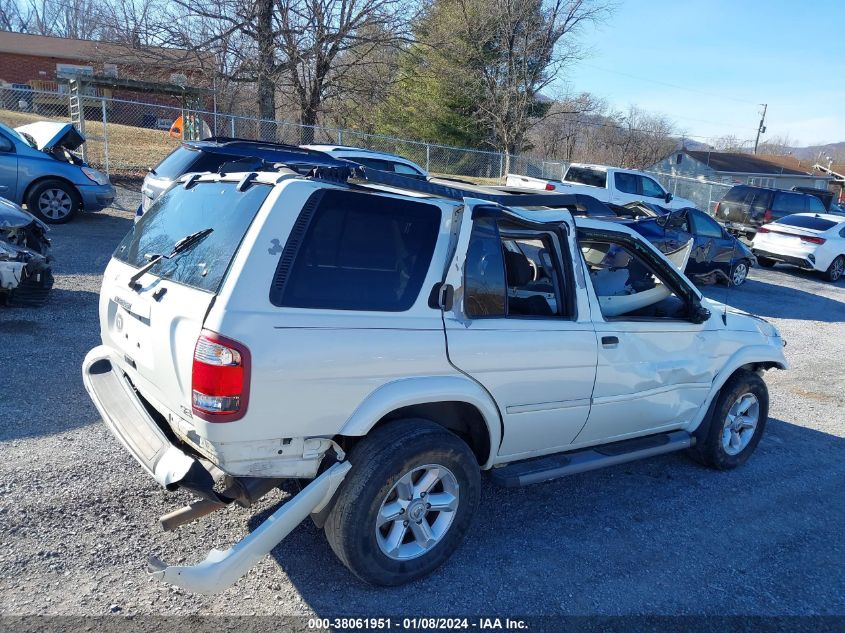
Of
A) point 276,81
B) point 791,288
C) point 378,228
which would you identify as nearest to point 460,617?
point 378,228

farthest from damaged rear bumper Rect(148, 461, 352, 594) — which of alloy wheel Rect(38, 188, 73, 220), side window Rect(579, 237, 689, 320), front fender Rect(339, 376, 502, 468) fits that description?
alloy wheel Rect(38, 188, 73, 220)

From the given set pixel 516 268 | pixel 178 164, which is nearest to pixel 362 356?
pixel 516 268

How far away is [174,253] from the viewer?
3369mm

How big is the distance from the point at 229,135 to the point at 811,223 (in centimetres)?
1590

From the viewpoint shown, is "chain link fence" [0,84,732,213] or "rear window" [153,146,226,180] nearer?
"rear window" [153,146,226,180]

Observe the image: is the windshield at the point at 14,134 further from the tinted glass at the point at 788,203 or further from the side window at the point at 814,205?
the side window at the point at 814,205

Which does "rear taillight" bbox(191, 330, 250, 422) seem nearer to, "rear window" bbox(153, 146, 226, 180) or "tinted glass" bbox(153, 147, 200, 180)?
"rear window" bbox(153, 146, 226, 180)

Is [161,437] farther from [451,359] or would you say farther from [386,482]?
[451,359]

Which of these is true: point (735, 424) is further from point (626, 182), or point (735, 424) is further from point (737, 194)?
point (737, 194)

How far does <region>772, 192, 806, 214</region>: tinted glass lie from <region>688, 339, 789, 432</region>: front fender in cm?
1696

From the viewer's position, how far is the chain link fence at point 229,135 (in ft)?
57.9

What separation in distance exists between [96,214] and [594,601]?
43.7ft

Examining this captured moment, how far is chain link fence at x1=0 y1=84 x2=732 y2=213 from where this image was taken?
1764 cm

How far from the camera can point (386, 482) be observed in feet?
10.5
